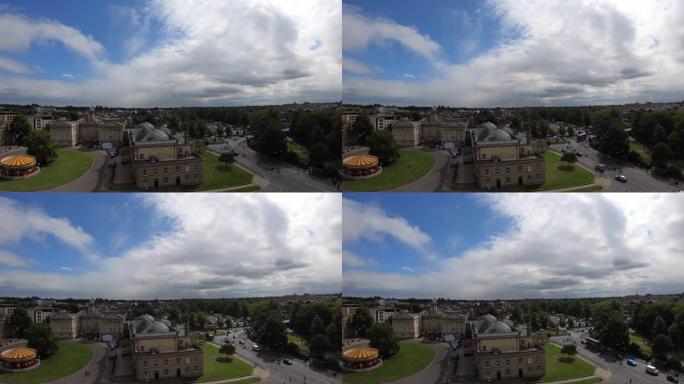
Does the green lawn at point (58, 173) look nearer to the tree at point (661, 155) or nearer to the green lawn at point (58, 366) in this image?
the green lawn at point (58, 366)

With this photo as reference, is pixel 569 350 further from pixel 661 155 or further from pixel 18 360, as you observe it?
pixel 18 360

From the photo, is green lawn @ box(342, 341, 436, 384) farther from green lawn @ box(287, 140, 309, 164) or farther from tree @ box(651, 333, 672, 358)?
tree @ box(651, 333, 672, 358)

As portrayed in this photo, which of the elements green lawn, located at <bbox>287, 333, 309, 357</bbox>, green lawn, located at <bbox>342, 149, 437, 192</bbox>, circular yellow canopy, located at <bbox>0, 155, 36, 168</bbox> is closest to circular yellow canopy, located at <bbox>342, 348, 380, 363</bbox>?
green lawn, located at <bbox>287, 333, 309, 357</bbox>

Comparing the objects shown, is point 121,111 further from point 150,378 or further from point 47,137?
point 150,378

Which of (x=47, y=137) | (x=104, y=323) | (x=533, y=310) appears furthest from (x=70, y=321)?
(x=533, y=310)

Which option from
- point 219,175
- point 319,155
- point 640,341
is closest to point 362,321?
point 319,155

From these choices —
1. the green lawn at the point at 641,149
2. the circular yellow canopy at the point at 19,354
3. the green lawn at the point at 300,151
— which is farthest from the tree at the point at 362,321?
the circular yellow canopy at the point at 19,354
